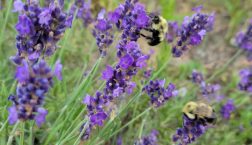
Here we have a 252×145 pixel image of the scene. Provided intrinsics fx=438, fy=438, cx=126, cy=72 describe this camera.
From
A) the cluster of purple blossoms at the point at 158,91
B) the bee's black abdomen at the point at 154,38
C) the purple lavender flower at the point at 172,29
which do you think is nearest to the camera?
the cluster of purple blossoms at the point at 158,91

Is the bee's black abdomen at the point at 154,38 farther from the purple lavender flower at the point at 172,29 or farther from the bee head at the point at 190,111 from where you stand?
the purple lavender flower at the point at 172,29

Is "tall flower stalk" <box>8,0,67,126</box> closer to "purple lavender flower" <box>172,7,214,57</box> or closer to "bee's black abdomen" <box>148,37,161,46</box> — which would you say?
"bee's black abdomen" <box>148,37,161,46</box>

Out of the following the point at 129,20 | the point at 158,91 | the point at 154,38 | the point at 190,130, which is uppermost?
the point at 154,38

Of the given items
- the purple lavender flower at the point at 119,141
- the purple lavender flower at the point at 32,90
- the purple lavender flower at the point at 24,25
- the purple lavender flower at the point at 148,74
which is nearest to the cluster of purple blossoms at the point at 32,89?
the purple lavender flower at the point at 32,90

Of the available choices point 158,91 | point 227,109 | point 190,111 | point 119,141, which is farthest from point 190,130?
point 227,109

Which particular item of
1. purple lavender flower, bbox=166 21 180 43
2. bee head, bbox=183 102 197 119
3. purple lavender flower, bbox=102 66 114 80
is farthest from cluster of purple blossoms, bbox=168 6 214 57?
purple lavender flower, bbox=102 66 114 80

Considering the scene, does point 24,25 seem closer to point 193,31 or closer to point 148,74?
point 193,31

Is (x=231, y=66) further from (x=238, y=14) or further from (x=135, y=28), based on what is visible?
(x=135, y=28)
